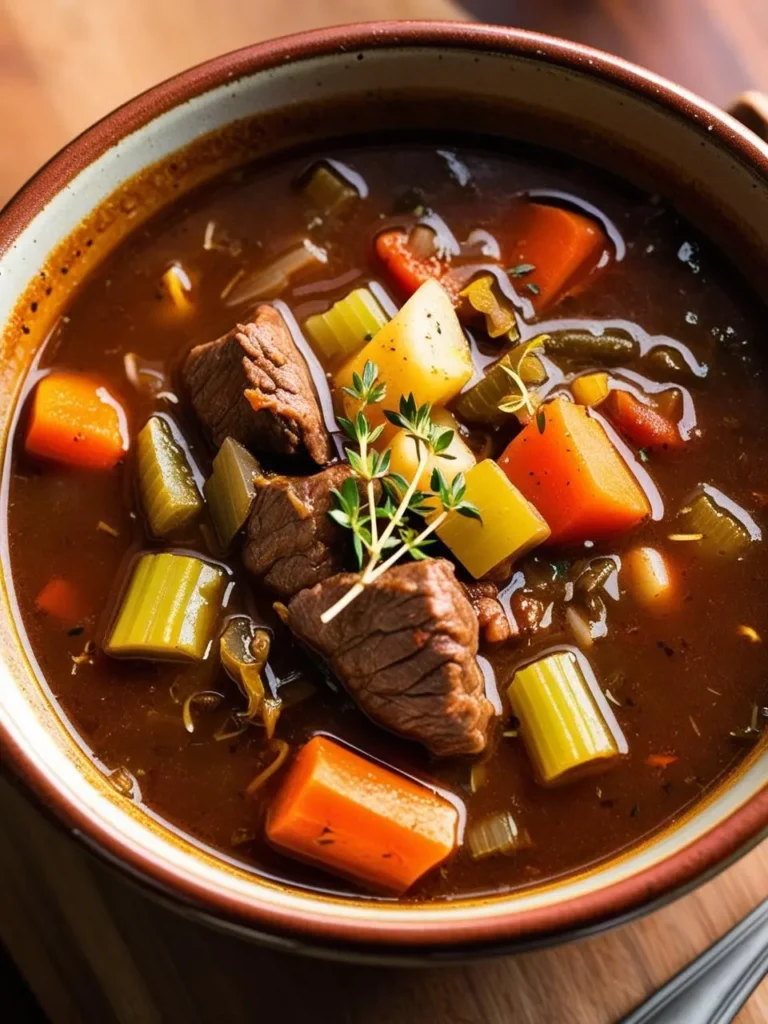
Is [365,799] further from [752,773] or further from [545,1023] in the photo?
[752,773]

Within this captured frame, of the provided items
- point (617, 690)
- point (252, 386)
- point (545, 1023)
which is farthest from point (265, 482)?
Answer: point (545, 1023)

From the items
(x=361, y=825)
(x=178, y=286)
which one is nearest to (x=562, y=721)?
(x=361, y=825)

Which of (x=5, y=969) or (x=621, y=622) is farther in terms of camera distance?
(x=5, y=969)

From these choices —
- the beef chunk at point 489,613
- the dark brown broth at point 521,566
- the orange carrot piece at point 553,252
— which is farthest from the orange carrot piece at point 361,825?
the orange carrot piece at point 553,252

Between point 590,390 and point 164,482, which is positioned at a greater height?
point 164,482

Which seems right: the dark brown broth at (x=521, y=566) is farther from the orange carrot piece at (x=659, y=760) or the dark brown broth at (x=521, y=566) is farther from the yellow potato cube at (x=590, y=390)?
the yellow potato cube at (x=590, y=390)

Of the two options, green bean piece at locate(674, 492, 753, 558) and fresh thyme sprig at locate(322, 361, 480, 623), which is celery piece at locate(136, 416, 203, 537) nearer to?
fresh thyme sprig at locate(322, 361, 480, 623)

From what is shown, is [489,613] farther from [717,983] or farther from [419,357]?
[717,983]
